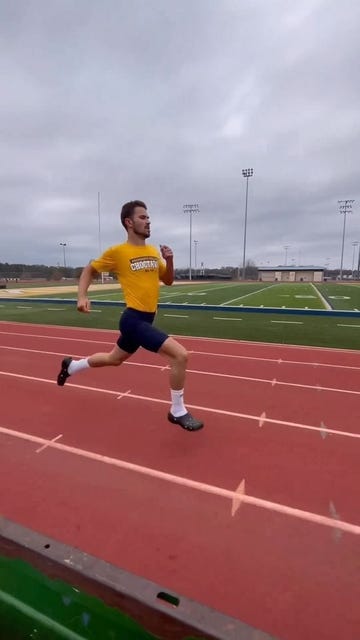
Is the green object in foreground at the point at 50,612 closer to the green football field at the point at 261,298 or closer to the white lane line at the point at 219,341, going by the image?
the white lane line at the point at 219,341

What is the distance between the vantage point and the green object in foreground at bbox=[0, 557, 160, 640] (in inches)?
48.0

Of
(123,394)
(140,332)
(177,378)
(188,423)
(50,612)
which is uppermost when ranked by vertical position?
(140,332)

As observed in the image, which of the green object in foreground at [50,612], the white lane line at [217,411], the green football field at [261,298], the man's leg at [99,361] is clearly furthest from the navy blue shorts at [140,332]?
the green football field at [261,298]

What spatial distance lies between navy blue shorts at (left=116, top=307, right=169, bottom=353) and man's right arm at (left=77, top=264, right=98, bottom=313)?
41cm

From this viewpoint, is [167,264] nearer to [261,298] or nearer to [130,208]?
[130,208]

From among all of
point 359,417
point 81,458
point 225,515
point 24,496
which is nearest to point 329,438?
point 359,417

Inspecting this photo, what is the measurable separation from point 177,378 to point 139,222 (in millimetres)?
1577

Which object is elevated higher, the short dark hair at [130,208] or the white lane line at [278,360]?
the short dark hair at [130,208]

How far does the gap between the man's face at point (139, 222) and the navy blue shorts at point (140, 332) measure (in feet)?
2.52

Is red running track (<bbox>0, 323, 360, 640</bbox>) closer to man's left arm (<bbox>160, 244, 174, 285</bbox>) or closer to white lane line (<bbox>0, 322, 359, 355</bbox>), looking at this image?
man's left arm (<bbox>160, 244, 174, 285</bbox>)

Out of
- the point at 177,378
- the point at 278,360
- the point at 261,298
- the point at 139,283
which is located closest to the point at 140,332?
the point at 139,283

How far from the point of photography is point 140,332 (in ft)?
11.4

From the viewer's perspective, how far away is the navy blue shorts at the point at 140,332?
136 inches

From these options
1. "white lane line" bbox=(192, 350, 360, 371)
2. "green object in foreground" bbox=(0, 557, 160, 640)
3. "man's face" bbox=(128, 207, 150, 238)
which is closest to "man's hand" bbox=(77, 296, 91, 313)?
"man's face" bbox=(128, 207, 150, 238)
